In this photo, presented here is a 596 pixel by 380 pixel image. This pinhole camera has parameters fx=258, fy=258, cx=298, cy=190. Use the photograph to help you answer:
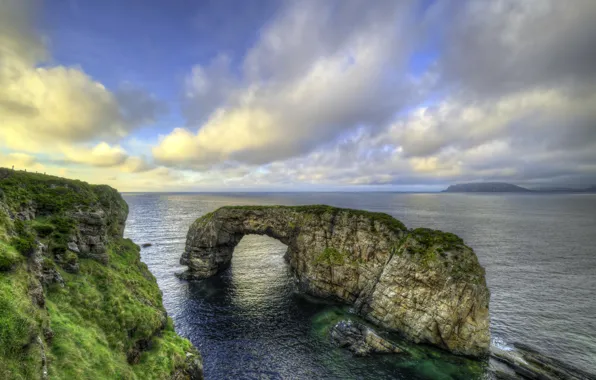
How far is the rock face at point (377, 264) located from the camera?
3953 cm

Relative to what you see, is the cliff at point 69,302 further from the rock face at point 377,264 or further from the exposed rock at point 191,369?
the rock face at point 377,264

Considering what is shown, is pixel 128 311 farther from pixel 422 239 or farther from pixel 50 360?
pixel 422 239

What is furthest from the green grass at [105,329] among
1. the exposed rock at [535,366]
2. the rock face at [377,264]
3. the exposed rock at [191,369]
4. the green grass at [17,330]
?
the exposed rock at [535,366]

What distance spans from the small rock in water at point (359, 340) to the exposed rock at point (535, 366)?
14678mm

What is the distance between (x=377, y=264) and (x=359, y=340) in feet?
48.3

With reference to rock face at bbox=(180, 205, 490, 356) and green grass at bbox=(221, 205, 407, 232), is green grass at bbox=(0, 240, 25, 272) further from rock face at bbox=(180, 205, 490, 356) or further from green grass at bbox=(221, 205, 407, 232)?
green grass at bbox=(221, 205, 407, 232)

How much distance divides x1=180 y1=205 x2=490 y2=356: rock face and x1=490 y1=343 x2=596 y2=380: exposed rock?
9.80 feet

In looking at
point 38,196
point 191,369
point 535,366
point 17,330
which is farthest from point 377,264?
point 38,196

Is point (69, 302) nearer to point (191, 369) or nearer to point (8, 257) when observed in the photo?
point (8, 257)

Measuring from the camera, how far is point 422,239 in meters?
46.2

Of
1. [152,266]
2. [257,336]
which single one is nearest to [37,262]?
[257,336]

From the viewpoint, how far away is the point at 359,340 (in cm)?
3994

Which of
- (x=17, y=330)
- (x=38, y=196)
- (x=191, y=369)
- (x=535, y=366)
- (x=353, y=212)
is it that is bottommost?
(x=535, y=366)

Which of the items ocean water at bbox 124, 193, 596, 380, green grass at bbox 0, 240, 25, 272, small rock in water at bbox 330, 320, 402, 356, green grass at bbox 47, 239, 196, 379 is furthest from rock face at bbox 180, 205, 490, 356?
green grass at bbox 0, 240, 25, 272
